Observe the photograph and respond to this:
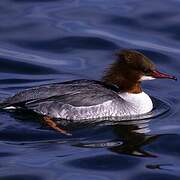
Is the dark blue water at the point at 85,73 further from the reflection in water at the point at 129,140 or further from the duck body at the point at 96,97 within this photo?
the duck body at the point at 96,97

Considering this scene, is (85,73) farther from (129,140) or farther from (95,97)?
(129,140)

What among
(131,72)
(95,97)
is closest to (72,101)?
(95,97)

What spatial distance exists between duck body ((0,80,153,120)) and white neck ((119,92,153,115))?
0.11 m

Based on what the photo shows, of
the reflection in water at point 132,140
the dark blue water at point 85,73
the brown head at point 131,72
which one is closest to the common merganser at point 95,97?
the brown head at point 131,72

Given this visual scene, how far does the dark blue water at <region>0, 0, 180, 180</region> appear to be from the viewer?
9680 mm

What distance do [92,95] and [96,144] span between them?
3.07 ft

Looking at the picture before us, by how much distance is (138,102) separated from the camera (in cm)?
1130

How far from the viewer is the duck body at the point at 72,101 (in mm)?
10906

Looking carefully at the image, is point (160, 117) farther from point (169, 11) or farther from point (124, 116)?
point (169, 11)

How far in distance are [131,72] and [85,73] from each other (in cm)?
186

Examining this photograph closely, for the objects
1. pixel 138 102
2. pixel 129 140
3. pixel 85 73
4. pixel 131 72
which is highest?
pixel 131 72

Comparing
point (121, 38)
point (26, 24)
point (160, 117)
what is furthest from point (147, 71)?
point (26, 24)

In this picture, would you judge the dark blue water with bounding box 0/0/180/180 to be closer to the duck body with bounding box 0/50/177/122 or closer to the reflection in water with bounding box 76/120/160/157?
the reflection in water with bounding box 76/120/160/157

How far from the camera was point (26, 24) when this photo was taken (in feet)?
49.8
